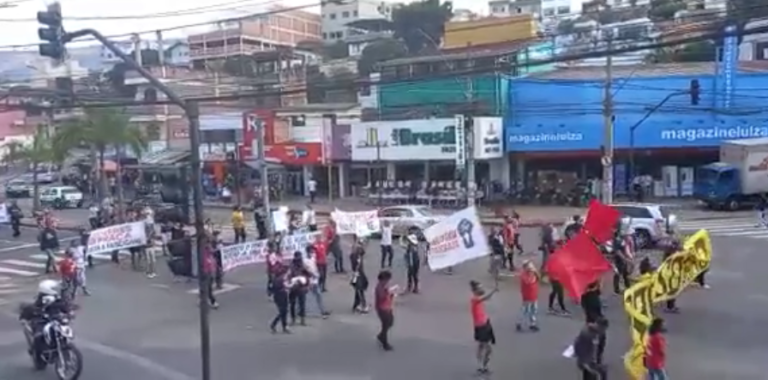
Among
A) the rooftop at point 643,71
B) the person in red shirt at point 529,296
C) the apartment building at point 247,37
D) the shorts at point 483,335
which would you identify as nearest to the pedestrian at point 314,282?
the person in red shirt at point 529,296

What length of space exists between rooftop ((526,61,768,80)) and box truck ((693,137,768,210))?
22.3 ft

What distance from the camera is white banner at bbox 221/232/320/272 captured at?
2208cm

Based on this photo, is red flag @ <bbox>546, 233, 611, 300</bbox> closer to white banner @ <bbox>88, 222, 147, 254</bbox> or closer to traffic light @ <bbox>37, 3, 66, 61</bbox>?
traffic light @ <bbox>37, 3, 66, 61</bbox>

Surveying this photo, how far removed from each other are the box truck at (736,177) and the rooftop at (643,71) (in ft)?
22.3

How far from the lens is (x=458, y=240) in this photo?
1984cm

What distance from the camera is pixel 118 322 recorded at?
19.5 meters

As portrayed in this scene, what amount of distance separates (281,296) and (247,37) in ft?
313

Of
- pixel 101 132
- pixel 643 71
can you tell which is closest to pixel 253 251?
pixel 101 132

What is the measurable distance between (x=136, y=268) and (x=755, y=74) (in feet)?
102

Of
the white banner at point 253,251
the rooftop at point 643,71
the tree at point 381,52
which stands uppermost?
the tree at point 381,52

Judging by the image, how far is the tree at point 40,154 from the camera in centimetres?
5133

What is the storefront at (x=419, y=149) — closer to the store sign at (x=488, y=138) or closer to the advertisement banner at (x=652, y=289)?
the store sign at (x=488, y=138)

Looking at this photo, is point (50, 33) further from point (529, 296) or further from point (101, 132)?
point (101, 132)

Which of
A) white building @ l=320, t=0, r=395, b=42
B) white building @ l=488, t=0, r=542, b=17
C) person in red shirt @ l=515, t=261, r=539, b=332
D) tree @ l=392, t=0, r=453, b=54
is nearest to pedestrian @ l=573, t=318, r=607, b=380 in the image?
person in red shirt @ l=515, t=261, r=539, b=332
